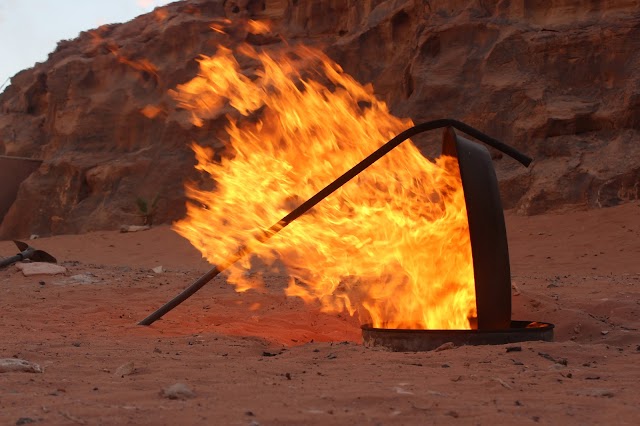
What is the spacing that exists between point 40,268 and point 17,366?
5.70m

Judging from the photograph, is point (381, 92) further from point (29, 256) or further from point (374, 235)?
point (374, 235)

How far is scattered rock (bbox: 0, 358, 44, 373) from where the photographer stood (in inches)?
152

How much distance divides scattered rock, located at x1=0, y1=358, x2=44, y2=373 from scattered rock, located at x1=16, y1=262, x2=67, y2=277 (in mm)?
5493

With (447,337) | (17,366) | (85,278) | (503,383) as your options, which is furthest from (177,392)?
(85,278)

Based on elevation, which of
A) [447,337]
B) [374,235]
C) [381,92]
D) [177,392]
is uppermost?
[381,92]

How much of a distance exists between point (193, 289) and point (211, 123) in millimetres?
15445

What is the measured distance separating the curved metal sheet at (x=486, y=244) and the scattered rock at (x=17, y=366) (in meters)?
2.72

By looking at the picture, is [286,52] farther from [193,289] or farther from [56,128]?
[193,289]

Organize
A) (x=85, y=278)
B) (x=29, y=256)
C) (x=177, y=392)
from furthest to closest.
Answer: (x=29, y=256)
(x=85, y=278)
(x=177, y=392)

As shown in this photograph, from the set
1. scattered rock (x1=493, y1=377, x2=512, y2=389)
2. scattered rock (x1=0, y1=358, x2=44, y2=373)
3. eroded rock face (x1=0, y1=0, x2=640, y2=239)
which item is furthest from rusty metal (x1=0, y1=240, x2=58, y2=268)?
eroded rock face (x1=0, y1=0, x2=640, y2=239)

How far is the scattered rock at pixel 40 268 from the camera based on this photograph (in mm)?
9133

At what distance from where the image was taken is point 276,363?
437 cm

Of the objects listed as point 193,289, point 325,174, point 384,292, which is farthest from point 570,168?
point 193,289

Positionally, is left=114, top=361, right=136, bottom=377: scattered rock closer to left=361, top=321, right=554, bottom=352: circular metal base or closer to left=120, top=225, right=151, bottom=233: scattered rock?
left=361, top=321, right=554, bottom=352: circular metal base
